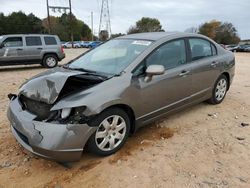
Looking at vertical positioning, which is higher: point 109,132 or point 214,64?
point 214,64

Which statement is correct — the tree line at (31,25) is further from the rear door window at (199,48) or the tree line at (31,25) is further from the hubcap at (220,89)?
the rear door window at (199,48)

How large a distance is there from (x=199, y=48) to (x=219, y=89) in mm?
1138

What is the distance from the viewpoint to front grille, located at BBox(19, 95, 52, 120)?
3115mm

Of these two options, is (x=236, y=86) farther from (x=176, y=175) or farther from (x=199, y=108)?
(x=176, y=175)

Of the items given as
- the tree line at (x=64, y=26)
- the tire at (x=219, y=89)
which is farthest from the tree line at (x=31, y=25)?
the tire at (x=219, y=89)

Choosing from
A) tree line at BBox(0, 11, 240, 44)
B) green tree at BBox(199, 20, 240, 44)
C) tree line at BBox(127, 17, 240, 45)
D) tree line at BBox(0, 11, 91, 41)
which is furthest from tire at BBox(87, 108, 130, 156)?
green tree at BBox(199, 20, 240, 44)

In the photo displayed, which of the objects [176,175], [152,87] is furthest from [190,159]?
[152,87]

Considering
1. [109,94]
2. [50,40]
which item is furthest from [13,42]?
[109,94]

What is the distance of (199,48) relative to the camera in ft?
15.8

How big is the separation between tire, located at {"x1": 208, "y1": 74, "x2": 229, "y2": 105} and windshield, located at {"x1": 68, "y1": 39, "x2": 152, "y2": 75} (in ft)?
6.73

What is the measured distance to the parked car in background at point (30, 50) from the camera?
38.5ft

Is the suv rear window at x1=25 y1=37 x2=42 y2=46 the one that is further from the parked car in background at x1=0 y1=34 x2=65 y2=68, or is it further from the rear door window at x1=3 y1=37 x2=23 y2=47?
the rear door window at x1=3 y1=37 x2=23 y2=47

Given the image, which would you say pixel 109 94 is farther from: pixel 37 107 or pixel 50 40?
pixel 50 40

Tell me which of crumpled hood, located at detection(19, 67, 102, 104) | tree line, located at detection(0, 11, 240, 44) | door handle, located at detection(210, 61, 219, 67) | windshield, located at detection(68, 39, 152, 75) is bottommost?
crumpled hood, located at detection(19, 67, 102, 104)
